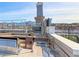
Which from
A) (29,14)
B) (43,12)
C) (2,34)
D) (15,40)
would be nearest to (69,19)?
(43,12)

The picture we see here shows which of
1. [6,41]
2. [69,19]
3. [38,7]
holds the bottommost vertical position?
[6,41]

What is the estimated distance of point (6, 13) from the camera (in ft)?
16.1

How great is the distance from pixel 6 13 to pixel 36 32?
54.9 inches

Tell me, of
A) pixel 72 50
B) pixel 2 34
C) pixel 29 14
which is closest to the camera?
pixel 72 50

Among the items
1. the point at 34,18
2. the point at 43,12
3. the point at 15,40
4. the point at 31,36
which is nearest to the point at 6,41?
the point at 15,40

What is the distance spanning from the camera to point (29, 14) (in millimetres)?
5039

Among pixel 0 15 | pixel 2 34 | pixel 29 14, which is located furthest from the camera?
pixel 2 34

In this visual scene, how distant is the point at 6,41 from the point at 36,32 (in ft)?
3.87

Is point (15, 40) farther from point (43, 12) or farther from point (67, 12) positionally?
point (67, 12)

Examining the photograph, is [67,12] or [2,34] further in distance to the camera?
[2,34]

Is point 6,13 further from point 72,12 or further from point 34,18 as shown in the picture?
point 72,12

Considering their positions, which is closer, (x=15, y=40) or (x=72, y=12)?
(x=72, y=12)

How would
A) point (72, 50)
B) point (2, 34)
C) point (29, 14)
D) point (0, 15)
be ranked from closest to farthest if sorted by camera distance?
point (72, 50) < point (0, 15) < point (29, 14) < point (2, 34)

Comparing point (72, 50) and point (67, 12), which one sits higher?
point (67, 12)
